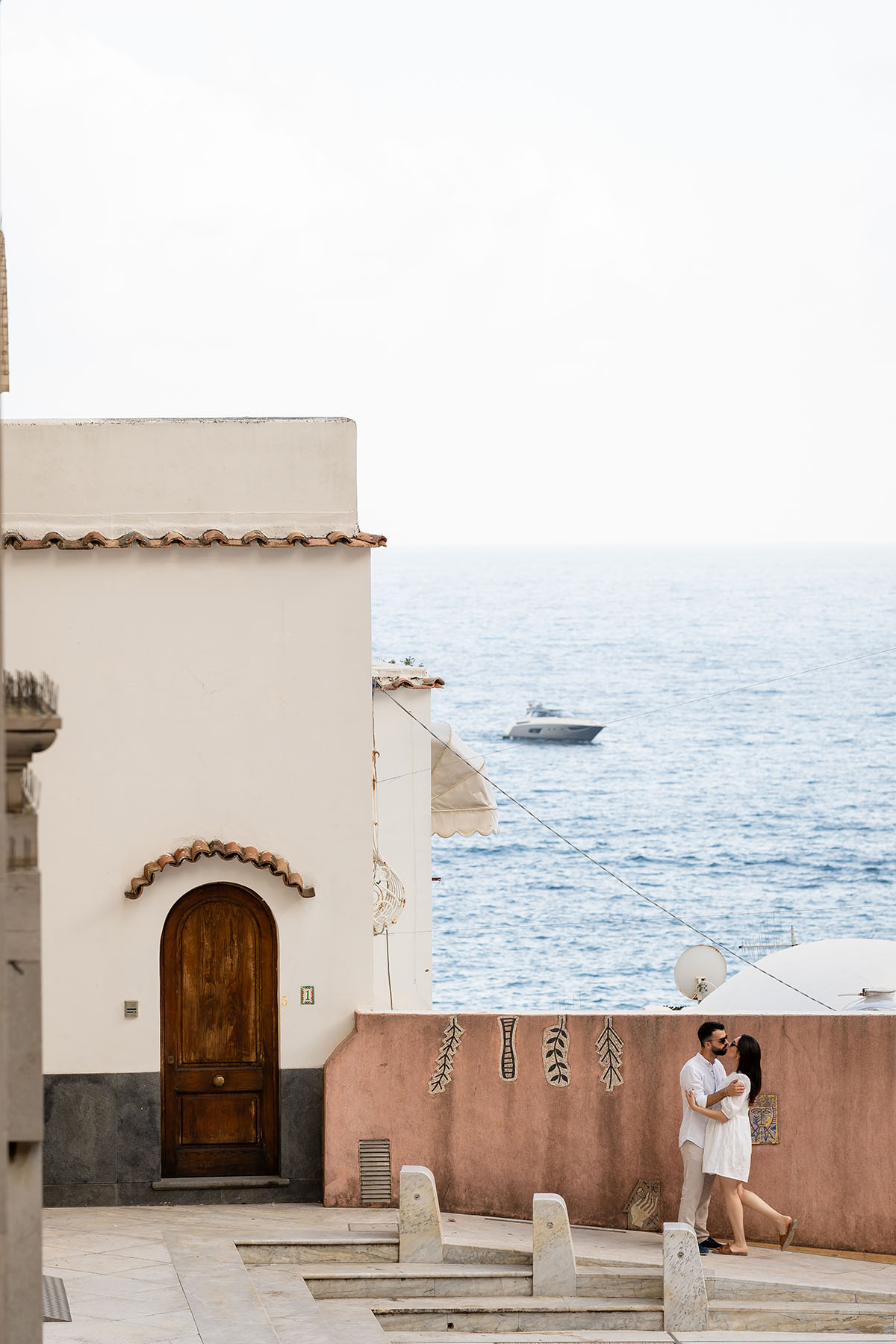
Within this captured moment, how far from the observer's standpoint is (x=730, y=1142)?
10.8m

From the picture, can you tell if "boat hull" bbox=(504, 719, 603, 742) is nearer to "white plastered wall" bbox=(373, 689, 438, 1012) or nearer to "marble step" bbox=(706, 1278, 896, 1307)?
"white plastered wall" bbox=(373, 689, 438, 1012)

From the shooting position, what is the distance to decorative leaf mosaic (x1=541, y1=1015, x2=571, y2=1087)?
1149 centimetres

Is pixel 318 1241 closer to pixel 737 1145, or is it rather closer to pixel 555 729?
pixel 737 1145

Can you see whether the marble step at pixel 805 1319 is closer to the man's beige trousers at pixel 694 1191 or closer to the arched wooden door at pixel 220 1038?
the man's beige trousers at pixel 694 1191

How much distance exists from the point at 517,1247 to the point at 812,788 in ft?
210

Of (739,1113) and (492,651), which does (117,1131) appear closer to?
(739,1113)

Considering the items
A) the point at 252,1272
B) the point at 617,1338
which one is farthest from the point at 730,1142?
the point at 252,1272

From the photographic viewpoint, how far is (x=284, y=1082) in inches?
461

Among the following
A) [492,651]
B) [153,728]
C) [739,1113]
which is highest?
[492,651]

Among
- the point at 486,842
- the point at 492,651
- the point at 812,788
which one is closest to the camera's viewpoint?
the point at 486,842

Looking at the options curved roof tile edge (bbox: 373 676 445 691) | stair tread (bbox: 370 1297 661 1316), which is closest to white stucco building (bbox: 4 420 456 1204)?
stair tread (bbox: 370 1297 661 1316)

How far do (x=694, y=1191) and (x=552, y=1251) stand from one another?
4.33ft

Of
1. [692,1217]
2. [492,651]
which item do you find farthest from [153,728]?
[492,651]

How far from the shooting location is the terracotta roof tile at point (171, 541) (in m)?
11.6
